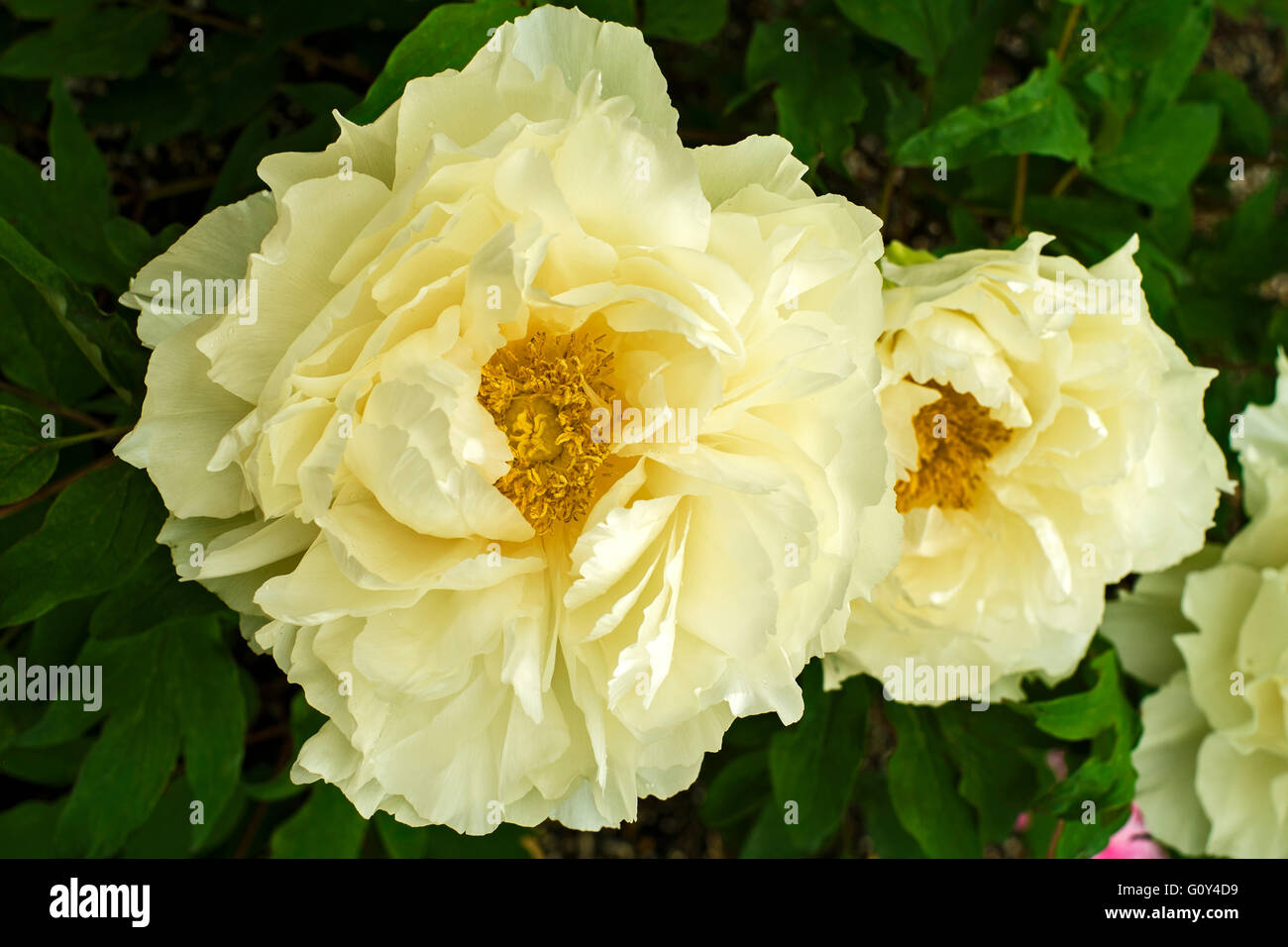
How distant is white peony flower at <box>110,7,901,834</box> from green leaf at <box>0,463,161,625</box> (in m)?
0.09

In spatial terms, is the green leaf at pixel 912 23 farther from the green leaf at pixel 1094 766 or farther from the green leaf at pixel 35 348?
the green leaf at pixel 35 348

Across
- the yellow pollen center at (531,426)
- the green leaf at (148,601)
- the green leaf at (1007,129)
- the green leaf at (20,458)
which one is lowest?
the green leaf at (148,601)

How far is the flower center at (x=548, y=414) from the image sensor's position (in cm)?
75

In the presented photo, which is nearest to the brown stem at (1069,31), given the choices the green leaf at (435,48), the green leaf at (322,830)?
the green leaf at (435,48)

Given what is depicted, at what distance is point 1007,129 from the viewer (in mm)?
911

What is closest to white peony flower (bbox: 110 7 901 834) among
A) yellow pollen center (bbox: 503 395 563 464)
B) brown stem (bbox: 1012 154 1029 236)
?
yellow pollen center (bbox: 503 395 563 464)

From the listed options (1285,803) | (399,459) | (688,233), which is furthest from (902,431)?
(1285,803)

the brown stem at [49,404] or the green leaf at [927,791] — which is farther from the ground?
the brown stem at [49,404]

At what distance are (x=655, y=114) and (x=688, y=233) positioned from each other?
111mm

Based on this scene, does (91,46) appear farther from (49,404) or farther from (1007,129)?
(1007,129)

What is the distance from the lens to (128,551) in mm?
771

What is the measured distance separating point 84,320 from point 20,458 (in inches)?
4.6

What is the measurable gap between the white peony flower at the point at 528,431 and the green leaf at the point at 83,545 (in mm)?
89

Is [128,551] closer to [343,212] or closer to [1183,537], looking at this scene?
[343,212]
